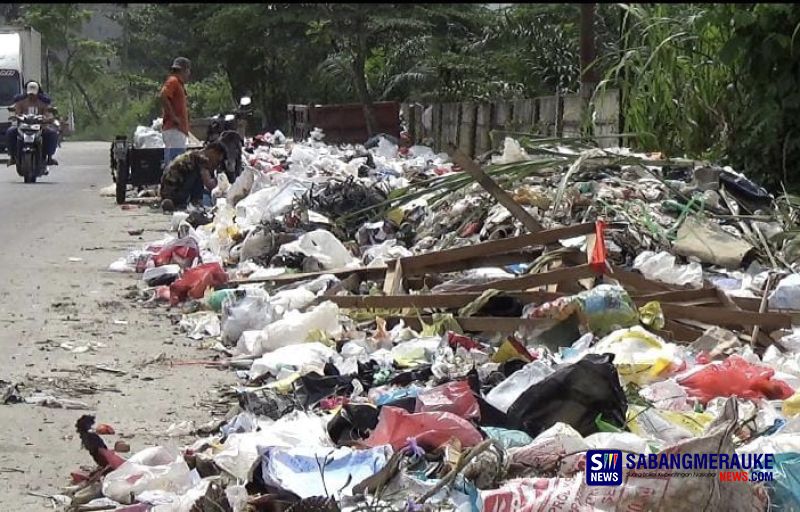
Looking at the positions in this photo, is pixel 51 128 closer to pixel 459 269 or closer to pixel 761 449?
pixel 459 269

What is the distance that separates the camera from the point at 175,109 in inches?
571

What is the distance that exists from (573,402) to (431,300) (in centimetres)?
243

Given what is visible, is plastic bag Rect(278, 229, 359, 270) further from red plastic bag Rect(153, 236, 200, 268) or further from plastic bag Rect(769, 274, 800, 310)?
plastic bag Rect(769, 274, 800, 310)

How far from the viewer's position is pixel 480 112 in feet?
64.1

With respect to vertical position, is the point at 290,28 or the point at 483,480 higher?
the point at 290,28

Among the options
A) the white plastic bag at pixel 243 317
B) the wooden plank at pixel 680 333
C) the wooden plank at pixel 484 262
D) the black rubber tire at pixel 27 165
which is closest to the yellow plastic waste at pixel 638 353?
the wooden plank at pixel 680 333

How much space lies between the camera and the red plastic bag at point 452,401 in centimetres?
483

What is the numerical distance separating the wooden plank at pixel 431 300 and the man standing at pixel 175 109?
785 cm

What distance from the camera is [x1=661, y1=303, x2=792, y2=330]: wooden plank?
21.3ft

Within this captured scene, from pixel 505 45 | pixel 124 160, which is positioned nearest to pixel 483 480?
pixel 124 160

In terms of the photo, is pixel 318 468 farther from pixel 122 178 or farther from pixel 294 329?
pixel 122 178

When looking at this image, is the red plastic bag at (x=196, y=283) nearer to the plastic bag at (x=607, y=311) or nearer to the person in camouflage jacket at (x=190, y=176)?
the plastic bag at (x=607, y=311)

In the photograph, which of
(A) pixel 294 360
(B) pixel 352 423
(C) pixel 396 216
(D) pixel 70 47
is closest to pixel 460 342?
(A) pixel 294 360

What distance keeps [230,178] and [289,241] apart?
5.07m
